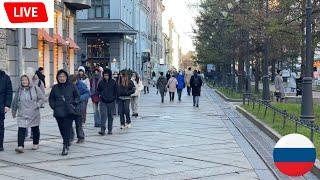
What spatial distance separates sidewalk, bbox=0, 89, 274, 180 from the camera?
31.5 ft

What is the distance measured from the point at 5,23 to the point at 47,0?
501 millimetres

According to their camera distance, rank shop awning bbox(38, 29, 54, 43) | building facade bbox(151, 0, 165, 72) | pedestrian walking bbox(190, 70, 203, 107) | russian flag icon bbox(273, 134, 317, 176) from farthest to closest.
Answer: building facade bbox(151, 0, 165, 72) → shop awning bbox(38, 29, 54, 43) → pedestrian walking bbox(190, 70, 203, 107) → russian flag icon bbox(273, 134, 317, 176)

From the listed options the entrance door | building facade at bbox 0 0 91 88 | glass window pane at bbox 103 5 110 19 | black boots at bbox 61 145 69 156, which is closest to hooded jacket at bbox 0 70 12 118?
black boots at bbox 61 145 69 156

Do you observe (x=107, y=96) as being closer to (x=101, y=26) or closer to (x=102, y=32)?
(x=102, y=32)

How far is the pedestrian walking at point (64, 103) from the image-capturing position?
1166 cm

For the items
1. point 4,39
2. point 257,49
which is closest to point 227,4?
point 257,49

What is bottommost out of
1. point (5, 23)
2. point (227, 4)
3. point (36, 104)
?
point (36, 104)

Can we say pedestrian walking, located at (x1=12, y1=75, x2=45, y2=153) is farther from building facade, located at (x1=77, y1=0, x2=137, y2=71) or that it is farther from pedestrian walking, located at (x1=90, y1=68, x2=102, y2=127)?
building facade, located at (x1=77, y1=0, x2=137, y2=71)

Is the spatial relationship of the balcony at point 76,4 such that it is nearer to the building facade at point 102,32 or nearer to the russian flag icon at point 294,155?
the building facade at point 102,32

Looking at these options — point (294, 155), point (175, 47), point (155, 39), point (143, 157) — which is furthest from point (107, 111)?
point (175, 47)

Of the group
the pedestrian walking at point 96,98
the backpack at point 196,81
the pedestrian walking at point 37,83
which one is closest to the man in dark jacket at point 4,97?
the pedestrian walking at point 37,83

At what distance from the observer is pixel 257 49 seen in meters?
35.2

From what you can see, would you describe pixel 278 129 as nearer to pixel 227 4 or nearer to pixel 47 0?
pixel 47 0

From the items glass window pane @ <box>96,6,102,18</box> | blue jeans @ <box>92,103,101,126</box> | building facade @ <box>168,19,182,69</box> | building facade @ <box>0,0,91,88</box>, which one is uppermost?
building facade @ <box>168,19,182,69</box>
